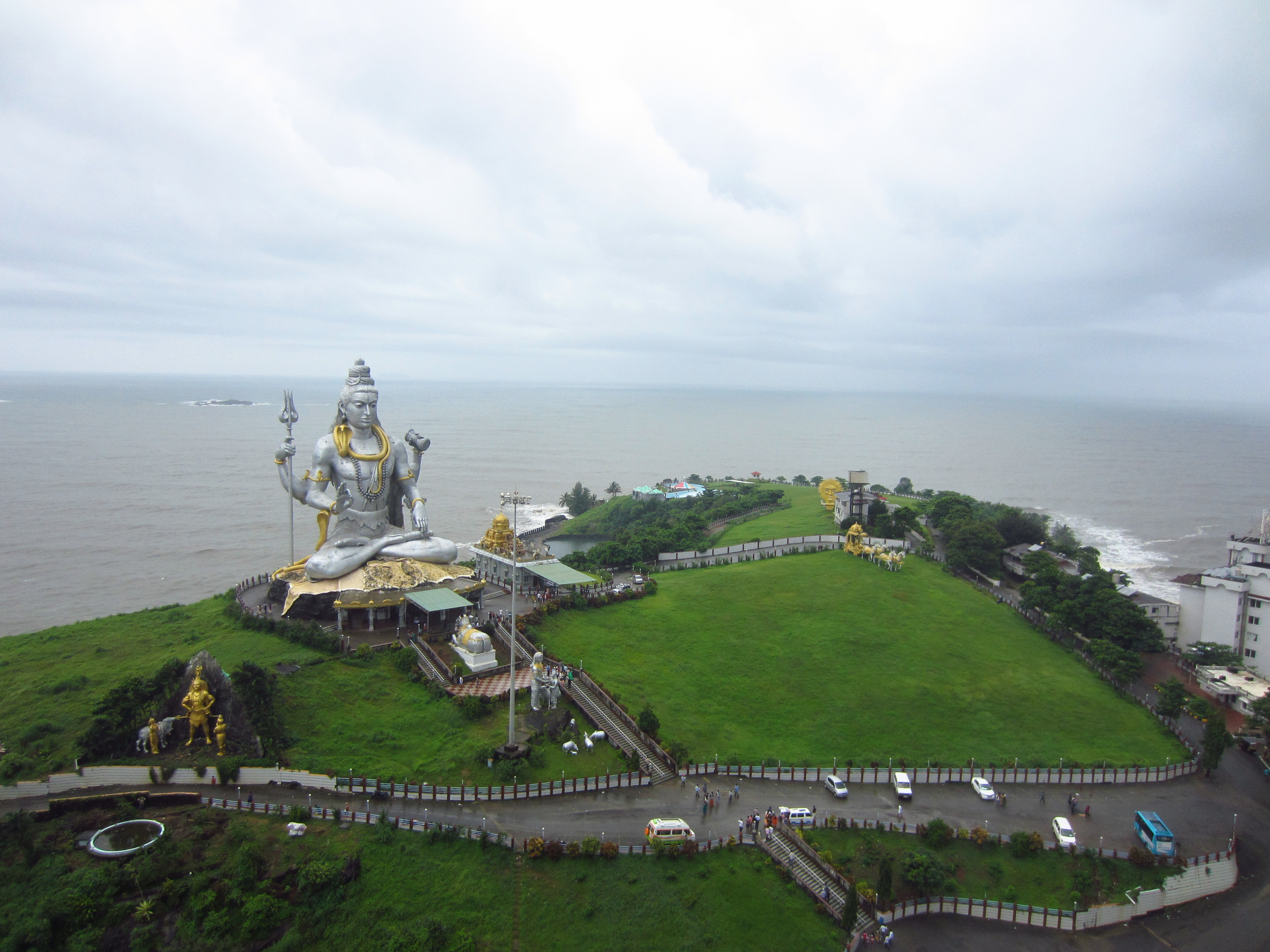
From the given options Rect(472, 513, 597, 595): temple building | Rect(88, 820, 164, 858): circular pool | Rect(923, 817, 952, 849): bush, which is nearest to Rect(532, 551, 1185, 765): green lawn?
Rect(472, 513, 597, 595): temple building

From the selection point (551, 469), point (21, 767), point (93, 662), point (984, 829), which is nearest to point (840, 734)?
point (984, 829)

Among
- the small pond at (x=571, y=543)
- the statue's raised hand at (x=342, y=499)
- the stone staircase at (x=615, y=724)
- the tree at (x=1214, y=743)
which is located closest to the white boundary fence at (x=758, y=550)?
the small pond at (x=571, y=543)

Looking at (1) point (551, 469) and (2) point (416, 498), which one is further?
(1) point (551, 469)

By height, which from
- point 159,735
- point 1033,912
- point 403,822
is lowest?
point 1033,912

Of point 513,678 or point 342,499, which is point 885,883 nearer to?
point 513,678

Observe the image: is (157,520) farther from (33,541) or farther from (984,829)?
(984,829)

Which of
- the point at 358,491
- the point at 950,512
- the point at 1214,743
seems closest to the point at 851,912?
the point at 1214,743

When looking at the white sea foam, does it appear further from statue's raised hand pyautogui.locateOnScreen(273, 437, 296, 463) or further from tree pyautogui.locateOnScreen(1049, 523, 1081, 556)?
statue's raised hand pyautogui.locateOnScreen(273, 437, 296, 463)
